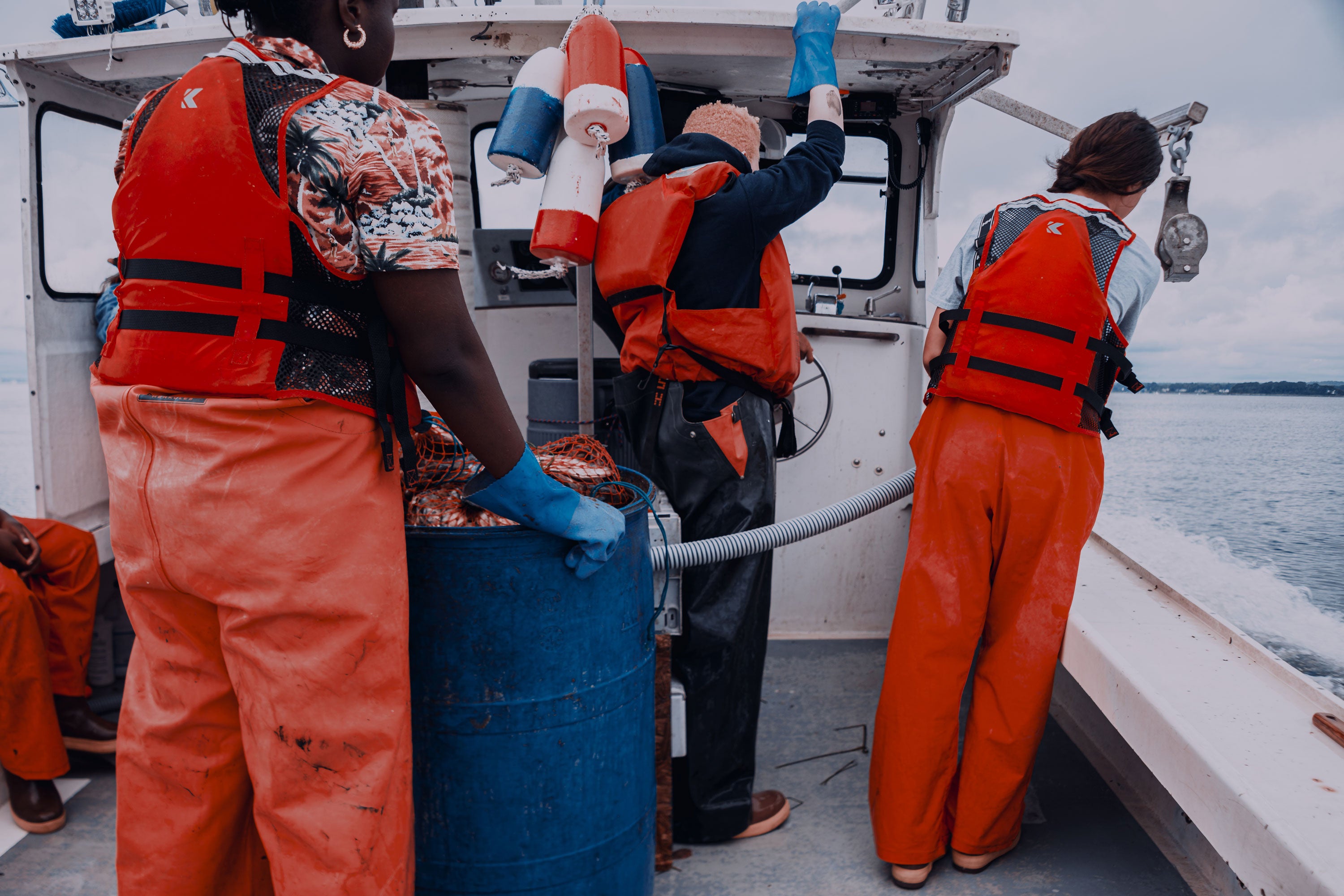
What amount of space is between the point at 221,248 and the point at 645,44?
189 cm

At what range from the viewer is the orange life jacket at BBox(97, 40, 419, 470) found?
1.16 m

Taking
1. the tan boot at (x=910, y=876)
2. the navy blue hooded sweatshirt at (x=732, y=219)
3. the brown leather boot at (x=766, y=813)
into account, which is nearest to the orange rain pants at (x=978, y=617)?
the tan boot at (x=910, y=876)

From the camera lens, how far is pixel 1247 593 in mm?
3404

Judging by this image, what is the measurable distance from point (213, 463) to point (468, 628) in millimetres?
568

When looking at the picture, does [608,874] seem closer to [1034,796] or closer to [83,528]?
[1034,796]

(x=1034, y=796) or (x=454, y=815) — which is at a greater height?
(x=454, y=815)

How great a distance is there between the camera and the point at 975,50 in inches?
106

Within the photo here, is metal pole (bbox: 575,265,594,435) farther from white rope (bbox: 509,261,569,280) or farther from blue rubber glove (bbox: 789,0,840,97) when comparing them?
blue rubber glove (bbox: 789,0,840,97)

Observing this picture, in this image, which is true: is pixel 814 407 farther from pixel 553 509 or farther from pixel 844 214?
pixel 553 509

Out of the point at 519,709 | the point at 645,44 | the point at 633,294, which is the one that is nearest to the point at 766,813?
the point at 519,709

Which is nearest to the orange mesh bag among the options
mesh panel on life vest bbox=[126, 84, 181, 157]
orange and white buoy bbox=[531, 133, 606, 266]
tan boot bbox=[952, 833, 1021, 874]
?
orange and white buoy bbox=[531, 133, 606, 266]

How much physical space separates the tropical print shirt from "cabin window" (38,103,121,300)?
7.30 feet

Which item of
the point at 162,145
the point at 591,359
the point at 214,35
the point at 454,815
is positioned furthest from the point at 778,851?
the point at 214,35

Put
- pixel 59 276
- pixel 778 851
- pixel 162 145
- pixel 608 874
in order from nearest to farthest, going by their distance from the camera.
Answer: pixel 162 145 < pixel 608 874 < pixel 778 851 < pixel 59 276
